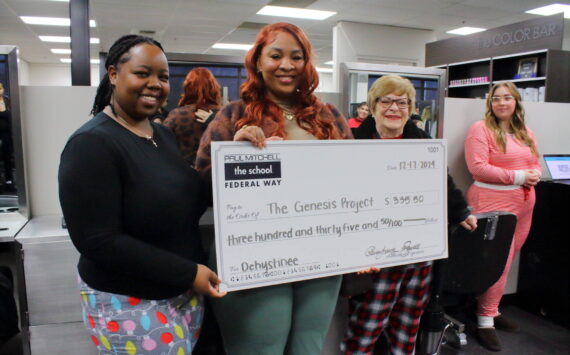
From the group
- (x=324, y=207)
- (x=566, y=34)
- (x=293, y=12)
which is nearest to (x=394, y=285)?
(x=324, y=207)

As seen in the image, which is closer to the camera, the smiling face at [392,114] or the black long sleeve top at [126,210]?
the black long sleeve top at [126,210]

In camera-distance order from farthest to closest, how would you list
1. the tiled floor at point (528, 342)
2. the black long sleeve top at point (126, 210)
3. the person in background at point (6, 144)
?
the tiled floor at point (528, 342), the person in background at point (6, 144), the black long sleeve top at point (126, 210)

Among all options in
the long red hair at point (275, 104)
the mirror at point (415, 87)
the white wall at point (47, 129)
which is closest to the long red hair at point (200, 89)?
the white wall at point (47, 129)

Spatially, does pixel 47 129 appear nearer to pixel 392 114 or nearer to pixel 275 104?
pixel 275 104

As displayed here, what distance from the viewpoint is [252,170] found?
114 cm

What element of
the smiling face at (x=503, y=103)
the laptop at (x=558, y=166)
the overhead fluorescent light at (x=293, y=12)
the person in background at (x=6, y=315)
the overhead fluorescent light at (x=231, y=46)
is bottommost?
the person in background at (x=6, y=315)

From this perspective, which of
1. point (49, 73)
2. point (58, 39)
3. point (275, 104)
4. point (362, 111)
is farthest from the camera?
point (49, 73)

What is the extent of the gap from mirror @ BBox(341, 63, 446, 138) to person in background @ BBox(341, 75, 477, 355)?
44 centimetres

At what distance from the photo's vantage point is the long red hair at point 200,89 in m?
2.16

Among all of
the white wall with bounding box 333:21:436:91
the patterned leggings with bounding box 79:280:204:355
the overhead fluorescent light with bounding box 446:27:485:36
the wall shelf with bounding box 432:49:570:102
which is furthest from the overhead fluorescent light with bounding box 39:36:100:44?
the patterned leggings with bounding box 79:280:204:355

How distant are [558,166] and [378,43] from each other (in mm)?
5752

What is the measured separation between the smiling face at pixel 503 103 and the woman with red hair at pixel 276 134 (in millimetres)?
1509

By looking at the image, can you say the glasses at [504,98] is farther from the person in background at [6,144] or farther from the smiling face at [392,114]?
the person in background at [6,144]

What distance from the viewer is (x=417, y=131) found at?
1.70m
